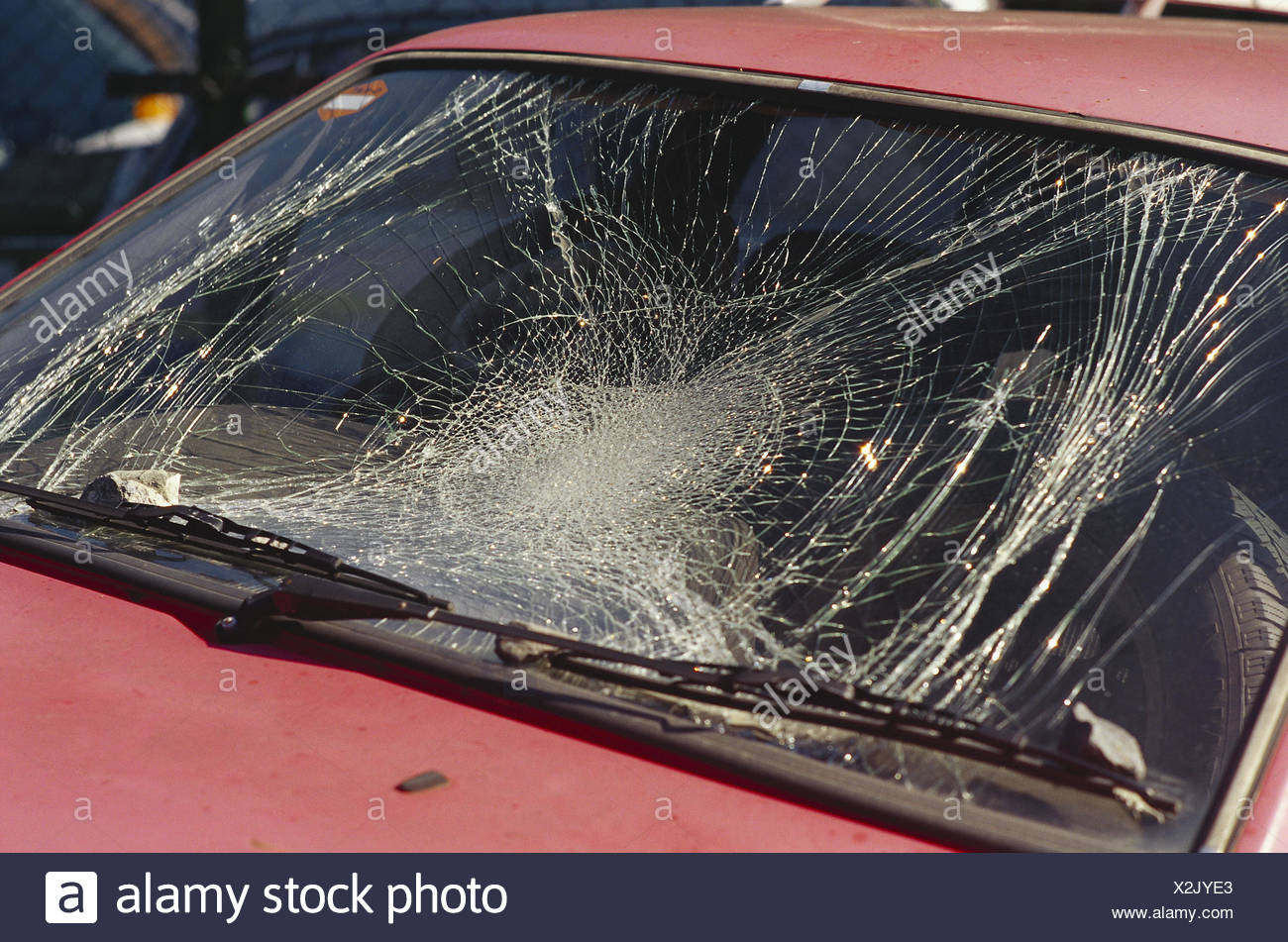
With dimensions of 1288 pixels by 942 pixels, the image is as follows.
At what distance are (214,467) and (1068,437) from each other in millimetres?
1124

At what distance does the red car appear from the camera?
1.20 m

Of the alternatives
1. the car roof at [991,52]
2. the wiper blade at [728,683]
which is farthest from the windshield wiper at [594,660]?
the car roof at [991,52]

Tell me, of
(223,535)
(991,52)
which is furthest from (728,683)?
(991,52)

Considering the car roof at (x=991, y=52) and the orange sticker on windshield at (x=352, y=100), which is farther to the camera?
the orange sticker on windshield at (x=352, y=100)

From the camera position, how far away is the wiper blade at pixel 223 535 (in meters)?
1.44

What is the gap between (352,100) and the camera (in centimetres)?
227

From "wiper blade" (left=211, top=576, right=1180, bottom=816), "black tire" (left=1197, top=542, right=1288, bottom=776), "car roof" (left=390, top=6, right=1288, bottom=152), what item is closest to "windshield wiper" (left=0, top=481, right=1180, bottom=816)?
"wiper blade" (left=211, top=576, right=1180, bottom=816)

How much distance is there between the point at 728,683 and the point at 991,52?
45.2 inches

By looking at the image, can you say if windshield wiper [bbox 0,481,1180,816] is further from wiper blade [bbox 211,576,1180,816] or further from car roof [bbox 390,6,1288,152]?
car roof [bbox 390,6,1288,152]

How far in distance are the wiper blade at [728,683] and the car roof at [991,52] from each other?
881 mm

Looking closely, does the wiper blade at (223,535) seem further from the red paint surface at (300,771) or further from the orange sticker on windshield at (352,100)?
the orange sticker on windshield at (352,100)
